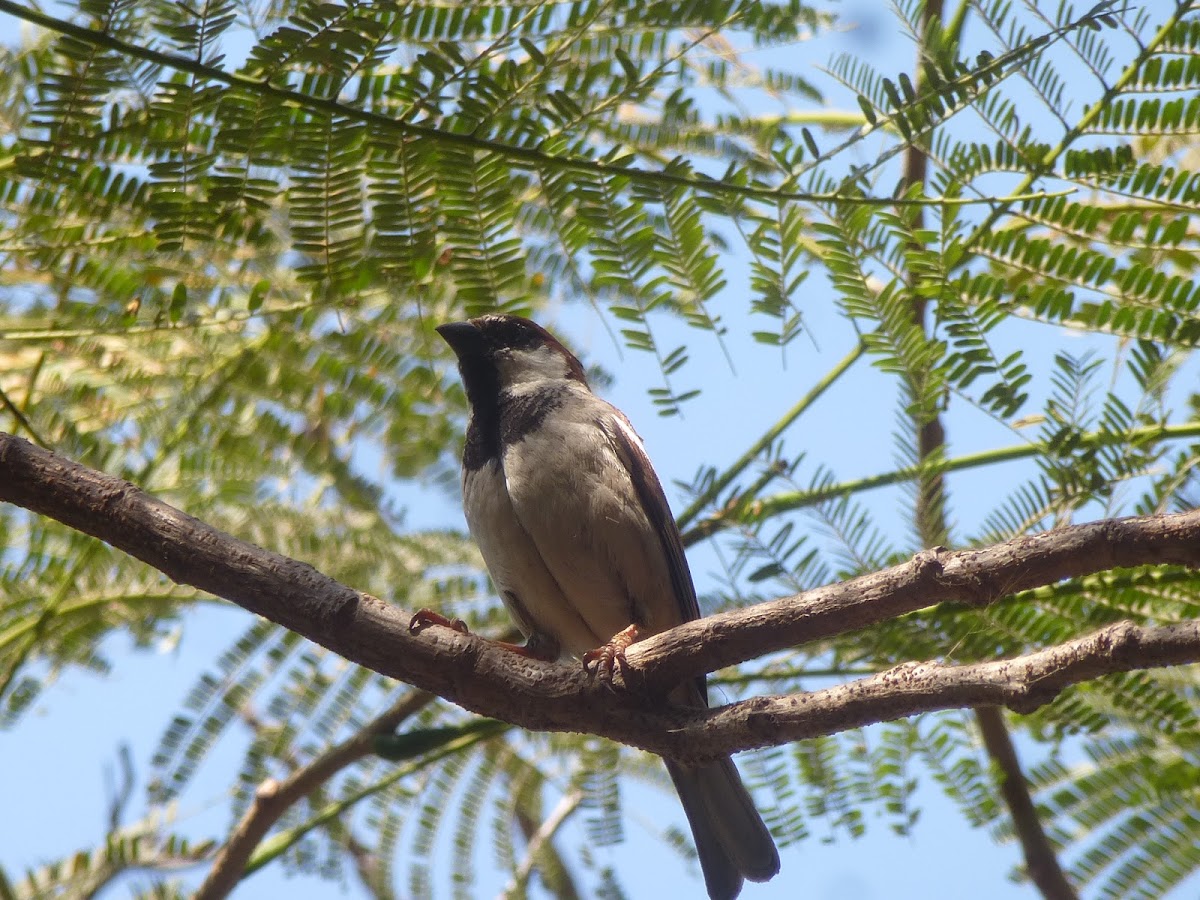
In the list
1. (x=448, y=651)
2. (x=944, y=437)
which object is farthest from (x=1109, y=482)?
(x=448, y=651)

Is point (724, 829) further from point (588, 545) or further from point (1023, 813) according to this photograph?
point (1023, 813)

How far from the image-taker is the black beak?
186 inches

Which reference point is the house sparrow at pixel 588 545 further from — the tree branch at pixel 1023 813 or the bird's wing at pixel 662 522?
the tree branch at pixel 1023 813

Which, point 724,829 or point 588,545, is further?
point 588,545

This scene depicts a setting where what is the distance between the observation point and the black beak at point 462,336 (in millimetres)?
4719

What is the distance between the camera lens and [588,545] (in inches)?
163

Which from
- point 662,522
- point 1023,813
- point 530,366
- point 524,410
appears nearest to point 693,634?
point 662,522

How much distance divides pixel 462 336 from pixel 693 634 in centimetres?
227

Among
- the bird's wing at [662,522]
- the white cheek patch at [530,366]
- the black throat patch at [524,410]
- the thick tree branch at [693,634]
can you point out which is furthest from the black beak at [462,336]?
the thick tree branch at [693,634]

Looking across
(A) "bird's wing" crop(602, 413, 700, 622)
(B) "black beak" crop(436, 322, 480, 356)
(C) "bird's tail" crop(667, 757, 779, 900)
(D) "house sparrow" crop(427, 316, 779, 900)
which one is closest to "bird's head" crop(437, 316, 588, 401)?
(B) "black beak" crop(436, 322, 480, 356)

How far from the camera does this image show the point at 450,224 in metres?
3.98

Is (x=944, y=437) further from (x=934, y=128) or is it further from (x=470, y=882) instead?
(x=470, y=882)

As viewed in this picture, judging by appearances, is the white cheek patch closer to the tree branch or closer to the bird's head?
the bird's head

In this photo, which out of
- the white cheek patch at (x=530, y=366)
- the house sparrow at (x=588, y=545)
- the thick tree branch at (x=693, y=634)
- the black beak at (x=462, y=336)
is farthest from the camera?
the white cheek patch at (x=530, y=366)
